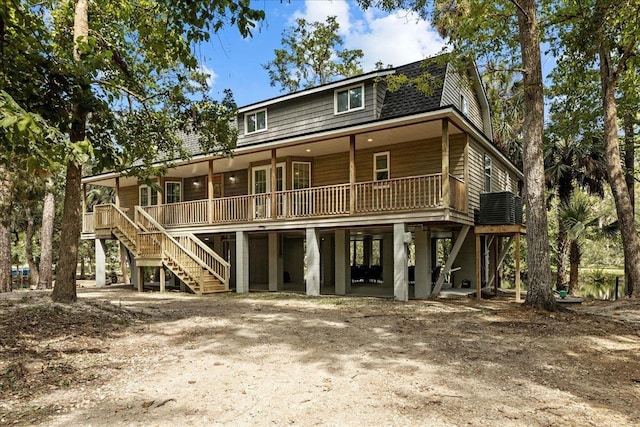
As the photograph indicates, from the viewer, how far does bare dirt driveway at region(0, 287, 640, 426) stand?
402cm

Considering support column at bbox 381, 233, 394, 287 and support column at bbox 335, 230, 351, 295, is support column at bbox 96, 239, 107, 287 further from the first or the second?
support column at bbox 381, 233, 394, 287

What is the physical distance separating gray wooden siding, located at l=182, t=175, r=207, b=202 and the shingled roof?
32.9 feet

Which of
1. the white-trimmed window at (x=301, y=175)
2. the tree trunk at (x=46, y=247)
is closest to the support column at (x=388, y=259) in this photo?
the white-trimmed window at (x=301, y=175)

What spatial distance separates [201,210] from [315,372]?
12982mm

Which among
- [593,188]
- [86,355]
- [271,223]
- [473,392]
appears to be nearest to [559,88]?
[593,188]

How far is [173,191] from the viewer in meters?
21.4

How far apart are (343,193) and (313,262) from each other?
2.59 meters

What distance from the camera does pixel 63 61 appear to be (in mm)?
7719

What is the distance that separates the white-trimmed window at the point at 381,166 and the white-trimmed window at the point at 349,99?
77.2 inches

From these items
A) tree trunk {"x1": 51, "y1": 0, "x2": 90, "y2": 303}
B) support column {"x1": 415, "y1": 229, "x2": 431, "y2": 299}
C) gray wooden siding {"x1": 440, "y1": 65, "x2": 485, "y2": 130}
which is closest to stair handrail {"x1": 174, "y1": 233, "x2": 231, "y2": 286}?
tree trunk {"x1": 51, "y1": 0, "x2": 90, "y2": 303}

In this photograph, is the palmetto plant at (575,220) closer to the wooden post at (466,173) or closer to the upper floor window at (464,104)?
the upper floor window at (464,104)

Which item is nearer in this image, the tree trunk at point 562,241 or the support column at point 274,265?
the support column at point 274,265

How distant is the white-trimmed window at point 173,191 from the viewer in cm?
2109

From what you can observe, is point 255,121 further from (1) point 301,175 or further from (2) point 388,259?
(2) point 388,259
